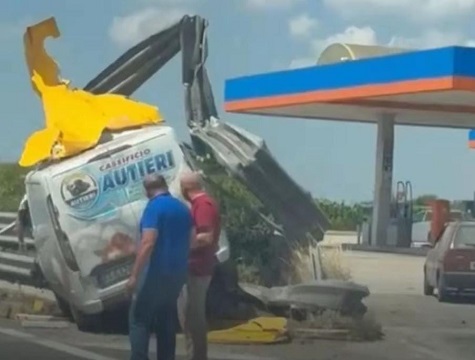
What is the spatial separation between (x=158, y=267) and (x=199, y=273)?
1.10 metres

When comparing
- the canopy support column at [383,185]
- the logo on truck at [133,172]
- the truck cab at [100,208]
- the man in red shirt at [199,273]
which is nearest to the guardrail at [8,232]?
the truck cab at [100,208]

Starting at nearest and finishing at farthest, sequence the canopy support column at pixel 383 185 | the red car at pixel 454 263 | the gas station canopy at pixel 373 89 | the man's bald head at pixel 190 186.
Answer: the man's bald head at pixel 190 186
the red car at pixel 454 263
the gas station canopy at pixel 373 89
the canopy support column at pixel 383 185

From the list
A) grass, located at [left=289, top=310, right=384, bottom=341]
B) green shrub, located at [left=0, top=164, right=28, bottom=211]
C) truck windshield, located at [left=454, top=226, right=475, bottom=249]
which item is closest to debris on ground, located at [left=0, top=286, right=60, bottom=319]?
green shrub, located at [left=0, top=164, right=28, bottom=211]

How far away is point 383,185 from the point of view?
1805 inches

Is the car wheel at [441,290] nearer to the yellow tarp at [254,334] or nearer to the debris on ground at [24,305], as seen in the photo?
the debris on ground at [24,305]

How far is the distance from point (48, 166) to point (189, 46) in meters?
3.53

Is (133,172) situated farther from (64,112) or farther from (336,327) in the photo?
(336,327)

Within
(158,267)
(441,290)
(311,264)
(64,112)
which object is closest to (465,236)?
(441,290)

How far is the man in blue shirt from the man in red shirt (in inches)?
29.6

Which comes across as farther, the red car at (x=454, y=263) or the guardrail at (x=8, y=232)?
the red car at (x=454, y=263)

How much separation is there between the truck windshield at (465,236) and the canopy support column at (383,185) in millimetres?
21964

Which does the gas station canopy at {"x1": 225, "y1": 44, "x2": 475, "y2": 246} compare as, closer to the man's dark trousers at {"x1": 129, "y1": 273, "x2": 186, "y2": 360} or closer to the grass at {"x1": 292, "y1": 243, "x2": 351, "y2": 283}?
the grass at {"x1": 292, "y1": 243, "x2": 351, "y2": 283}

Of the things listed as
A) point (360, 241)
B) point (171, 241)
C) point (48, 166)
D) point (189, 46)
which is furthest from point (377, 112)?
point (171, 241)

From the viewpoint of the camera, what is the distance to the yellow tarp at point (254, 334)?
49.8 feet
